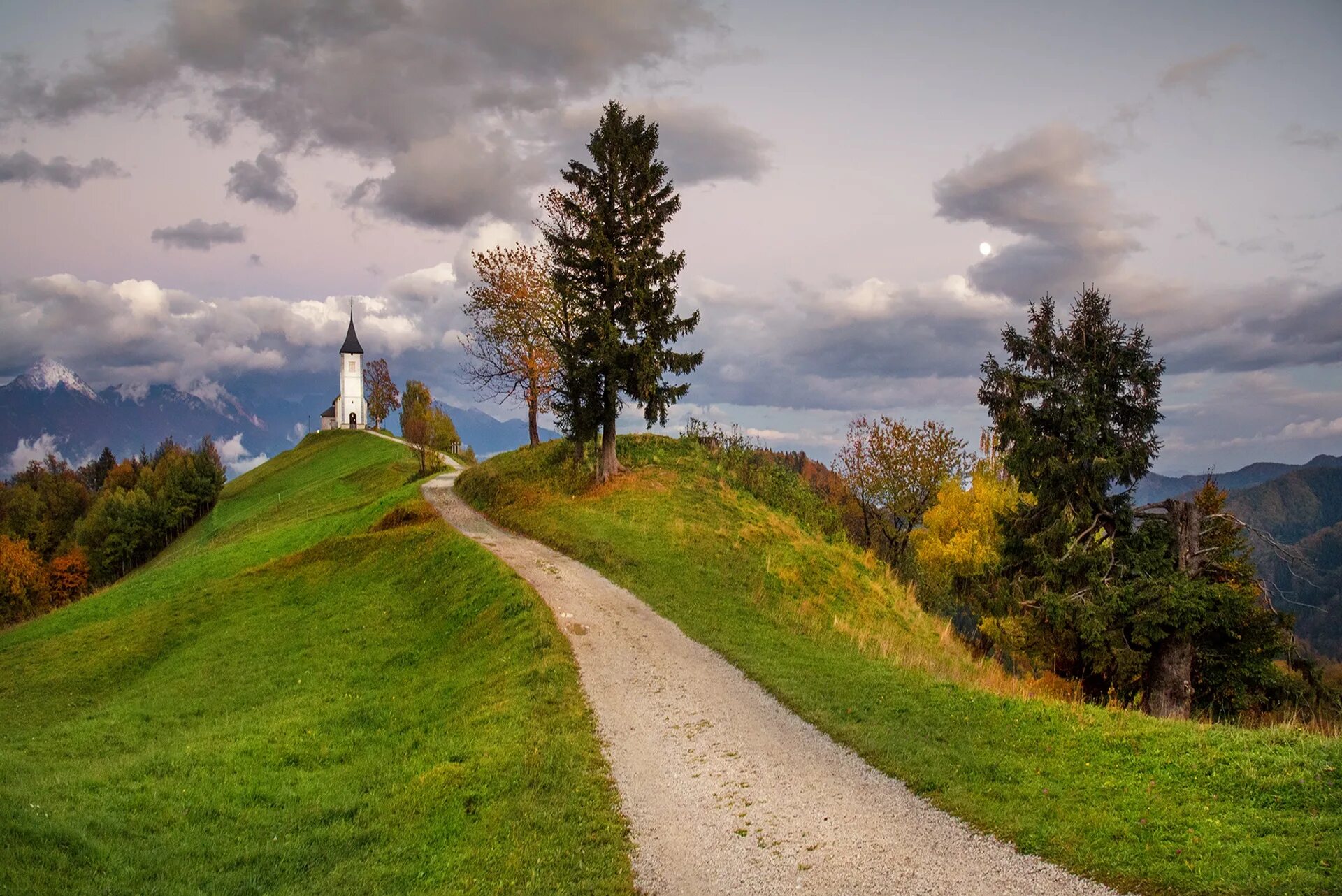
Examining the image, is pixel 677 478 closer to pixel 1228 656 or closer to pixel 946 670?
pixel 946 670

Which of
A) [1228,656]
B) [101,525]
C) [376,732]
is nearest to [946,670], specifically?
[1228,656]

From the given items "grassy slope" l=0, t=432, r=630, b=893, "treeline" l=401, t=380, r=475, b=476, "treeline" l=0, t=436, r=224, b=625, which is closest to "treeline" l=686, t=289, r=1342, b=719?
"grassy slope" l=0, t=432, r=630, b=893

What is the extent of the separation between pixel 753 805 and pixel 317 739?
9818 millimetres

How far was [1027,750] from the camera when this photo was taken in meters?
11.7

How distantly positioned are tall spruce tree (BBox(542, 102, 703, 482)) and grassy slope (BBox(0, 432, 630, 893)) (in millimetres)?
9817

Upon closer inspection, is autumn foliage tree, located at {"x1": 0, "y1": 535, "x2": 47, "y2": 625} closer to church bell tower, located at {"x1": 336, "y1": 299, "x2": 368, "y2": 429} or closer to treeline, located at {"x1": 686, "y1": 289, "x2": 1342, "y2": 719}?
church bell tower, located at {"x1": 336, "y1": 299, "x2": 368, "y2": 429}

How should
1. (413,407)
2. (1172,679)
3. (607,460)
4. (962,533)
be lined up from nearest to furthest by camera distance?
(1172,679)
(607,460)
(962,533)
(413,407)

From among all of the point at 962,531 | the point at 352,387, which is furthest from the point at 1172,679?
the point at 352,387

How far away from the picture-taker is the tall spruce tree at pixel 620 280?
33781mm

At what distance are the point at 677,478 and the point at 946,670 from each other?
19.5m

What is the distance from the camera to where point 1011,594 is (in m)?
28.6

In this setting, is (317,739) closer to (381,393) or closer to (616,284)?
(616,284)

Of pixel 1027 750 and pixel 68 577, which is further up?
pixel 1027 750

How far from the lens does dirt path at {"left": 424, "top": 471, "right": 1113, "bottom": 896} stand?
28.5ft
